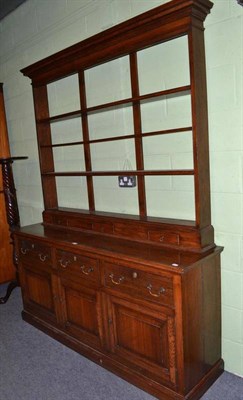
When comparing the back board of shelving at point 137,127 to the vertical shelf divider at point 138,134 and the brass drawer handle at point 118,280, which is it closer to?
the vertical shelf divider at point 138,134

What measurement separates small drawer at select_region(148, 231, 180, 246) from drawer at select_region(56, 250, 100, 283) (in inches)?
15.9

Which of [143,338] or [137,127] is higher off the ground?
[137,127]

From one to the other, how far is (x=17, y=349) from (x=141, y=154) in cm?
176

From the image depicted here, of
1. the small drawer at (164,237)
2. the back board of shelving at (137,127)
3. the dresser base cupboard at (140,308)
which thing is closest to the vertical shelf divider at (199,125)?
the back board of shelving at (137,127)

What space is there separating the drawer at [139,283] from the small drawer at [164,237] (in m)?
0.28

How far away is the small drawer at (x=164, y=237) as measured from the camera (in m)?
2.05

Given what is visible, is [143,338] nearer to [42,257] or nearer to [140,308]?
[140,308]

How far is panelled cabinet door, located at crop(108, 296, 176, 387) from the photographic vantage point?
1888 mm

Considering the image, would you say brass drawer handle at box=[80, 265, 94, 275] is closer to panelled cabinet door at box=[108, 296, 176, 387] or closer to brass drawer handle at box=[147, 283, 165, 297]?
panelled cabinet door at box=[108, 296, 176, 387]

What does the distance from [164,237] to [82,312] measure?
0.84m

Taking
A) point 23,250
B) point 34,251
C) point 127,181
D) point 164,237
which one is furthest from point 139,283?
point 23,250

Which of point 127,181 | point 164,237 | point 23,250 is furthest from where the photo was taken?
point 23,250

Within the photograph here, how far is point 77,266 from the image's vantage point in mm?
2348

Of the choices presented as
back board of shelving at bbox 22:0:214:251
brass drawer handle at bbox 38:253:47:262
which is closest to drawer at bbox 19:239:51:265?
brass drawer handle at bbox 38:253:47:262
